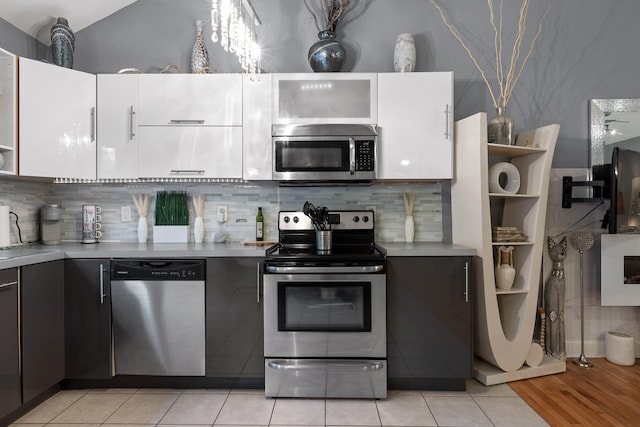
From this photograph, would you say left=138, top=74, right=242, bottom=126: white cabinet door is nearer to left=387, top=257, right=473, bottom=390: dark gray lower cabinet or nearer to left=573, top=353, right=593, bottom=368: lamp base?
left=387, top=257, right=473, bottom=390: dark gray lower cabinet

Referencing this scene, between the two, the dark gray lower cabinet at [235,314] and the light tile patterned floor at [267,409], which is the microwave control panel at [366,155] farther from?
the light tile patterned floor at [267,409]

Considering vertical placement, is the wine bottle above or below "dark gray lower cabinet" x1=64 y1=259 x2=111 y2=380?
above

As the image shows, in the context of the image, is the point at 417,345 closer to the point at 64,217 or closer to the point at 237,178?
the point at 237,178

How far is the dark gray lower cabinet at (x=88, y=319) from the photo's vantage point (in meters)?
2.38

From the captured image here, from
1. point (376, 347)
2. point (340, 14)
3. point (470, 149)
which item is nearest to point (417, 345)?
point (376, 347)

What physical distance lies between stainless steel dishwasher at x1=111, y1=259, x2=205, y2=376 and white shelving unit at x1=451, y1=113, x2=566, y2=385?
1.78m

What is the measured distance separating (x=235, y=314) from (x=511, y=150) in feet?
7.00

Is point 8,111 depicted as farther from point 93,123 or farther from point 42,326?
point 42,326

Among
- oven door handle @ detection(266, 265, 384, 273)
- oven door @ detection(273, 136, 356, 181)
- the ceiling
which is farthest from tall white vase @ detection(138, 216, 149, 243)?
the ceiling

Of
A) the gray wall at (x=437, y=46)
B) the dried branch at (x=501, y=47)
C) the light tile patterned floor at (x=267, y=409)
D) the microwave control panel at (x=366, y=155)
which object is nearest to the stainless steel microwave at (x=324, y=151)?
the microwave control panel at (x=366, y=155)

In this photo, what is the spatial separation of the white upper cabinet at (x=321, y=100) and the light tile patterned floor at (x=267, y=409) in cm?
182

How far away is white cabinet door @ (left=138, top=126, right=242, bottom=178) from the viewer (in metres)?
2.69

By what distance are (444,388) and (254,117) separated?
2.18m

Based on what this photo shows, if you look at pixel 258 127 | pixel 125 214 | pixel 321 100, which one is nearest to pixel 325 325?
pixel 258 127
